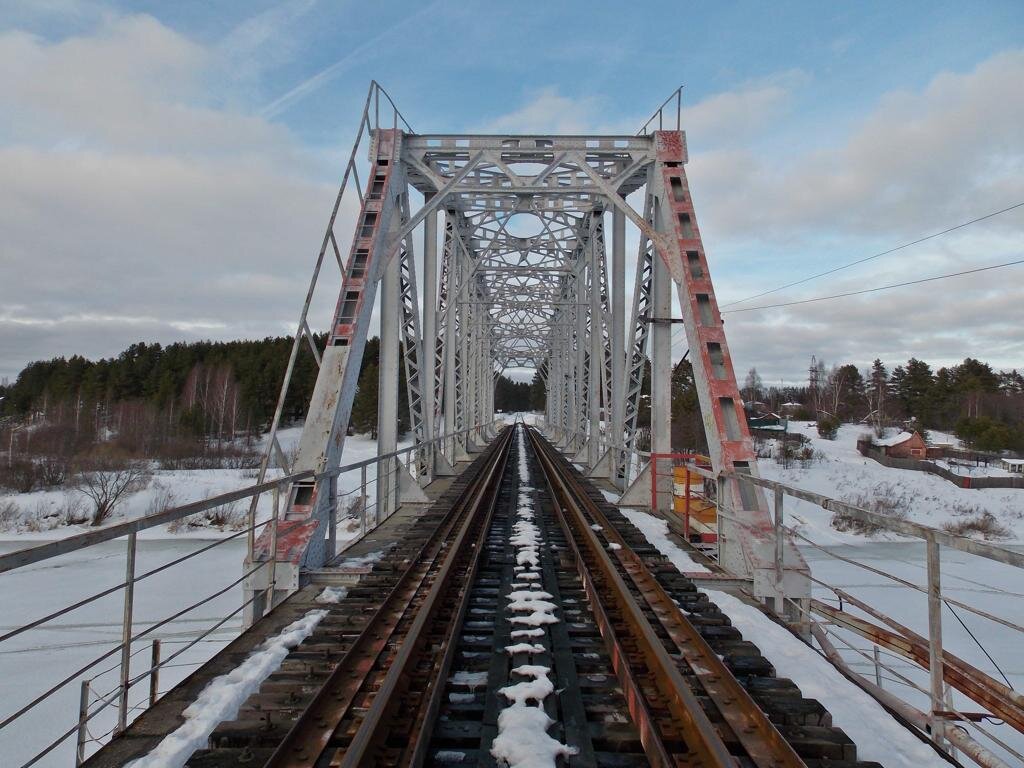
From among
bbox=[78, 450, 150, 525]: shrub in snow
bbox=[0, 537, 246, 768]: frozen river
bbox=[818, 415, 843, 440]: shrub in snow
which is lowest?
bbox=[0, 537, 246, 768]: frozen river

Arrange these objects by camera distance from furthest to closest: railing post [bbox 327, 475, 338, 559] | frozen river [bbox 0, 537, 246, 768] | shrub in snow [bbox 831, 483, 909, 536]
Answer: shrub in snow [bbox 831, 483, 909, 536] → frozen river [bbox 0, 537, 246, 768] → railing post [bbox 327, 475, 338, 559]

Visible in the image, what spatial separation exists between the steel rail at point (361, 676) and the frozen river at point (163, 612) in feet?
10.3

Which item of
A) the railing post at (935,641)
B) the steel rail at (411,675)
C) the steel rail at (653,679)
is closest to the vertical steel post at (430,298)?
the steel rail at (411,675)

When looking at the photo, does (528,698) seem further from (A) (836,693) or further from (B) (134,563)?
(B) (134,563)

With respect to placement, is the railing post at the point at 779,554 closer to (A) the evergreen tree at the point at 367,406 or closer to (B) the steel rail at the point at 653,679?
(B) the steel rail at the point at 653,679

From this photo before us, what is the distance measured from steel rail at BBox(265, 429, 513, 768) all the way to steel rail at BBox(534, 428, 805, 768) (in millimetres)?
1603

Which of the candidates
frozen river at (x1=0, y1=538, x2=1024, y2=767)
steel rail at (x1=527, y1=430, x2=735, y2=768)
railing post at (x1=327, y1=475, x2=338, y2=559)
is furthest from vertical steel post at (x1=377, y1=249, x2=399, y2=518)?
steel rail at (x1=527, y1=430, x2=735, y2=768)

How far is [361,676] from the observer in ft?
11.6

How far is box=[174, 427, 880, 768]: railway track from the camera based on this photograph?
2.78 m

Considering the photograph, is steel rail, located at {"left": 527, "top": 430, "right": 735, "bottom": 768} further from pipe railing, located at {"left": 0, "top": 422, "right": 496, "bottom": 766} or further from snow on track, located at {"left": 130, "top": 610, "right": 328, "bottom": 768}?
pipe railing, located at {"left": 0, "top": 422, "right": 496, "bottom": 766}

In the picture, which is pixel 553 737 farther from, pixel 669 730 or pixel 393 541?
pixel 393 541

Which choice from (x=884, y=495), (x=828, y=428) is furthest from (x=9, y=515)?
(x=828, y=428)

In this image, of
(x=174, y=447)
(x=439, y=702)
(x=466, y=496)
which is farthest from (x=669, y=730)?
(x=174, y=447)

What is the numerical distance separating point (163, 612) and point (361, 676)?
13729 mm
